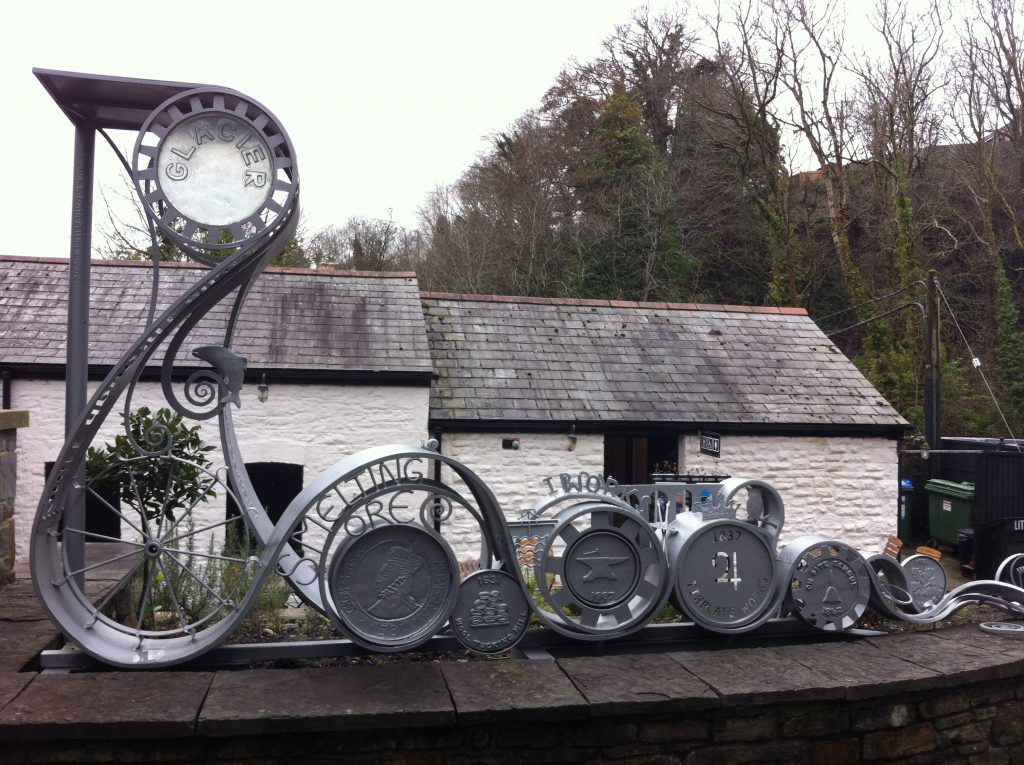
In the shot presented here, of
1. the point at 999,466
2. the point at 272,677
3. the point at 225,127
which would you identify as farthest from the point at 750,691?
the point at 999,466

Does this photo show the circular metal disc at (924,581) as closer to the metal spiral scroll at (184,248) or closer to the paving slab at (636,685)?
the paving slab at (636,685)

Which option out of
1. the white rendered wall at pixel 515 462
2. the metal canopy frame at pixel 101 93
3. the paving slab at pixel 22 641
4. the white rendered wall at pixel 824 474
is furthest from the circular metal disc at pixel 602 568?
the white rendered wall at pixel 824 474

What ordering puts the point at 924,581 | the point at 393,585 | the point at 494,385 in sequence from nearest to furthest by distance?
the point at 393,585, the point at 924,581, the point at 494,385

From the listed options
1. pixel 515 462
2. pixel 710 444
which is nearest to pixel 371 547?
pixel 515 462

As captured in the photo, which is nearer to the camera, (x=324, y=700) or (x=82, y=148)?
(x=324, y=700)

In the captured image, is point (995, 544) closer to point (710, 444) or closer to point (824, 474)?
point (824, 474)

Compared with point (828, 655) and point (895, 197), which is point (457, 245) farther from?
point (828, 655)

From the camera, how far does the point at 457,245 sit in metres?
25.1

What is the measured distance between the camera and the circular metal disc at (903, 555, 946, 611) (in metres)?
4.93

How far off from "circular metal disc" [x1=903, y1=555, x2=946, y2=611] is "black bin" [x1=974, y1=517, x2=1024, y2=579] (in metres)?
6.70

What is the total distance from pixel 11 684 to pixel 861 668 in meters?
3.86

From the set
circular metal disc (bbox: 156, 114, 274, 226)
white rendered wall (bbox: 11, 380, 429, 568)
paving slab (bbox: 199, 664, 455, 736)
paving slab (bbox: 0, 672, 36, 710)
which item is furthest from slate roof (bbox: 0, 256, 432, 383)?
paving slab (bbox: 199, 664, 455, 736)

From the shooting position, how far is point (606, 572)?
4.35 metres

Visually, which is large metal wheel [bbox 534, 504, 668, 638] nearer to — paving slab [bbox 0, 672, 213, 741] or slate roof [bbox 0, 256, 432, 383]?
paving slab [bbox 0, 672, 213, 741]
